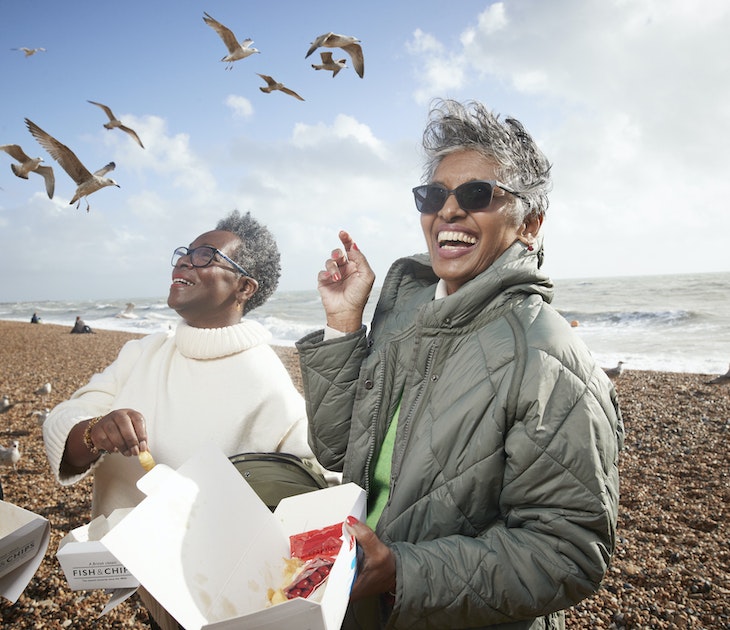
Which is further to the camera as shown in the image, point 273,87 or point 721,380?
point 721,380

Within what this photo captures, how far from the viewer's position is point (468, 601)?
1.37 meters

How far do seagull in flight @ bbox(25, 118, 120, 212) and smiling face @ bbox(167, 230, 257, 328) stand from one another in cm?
112

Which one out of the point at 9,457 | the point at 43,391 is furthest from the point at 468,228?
the point at 43,391

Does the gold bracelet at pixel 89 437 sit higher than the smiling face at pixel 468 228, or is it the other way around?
the smiling face at pixel 468 228

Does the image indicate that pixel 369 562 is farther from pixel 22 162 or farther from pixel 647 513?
pixel 647 513

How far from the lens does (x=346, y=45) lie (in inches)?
153

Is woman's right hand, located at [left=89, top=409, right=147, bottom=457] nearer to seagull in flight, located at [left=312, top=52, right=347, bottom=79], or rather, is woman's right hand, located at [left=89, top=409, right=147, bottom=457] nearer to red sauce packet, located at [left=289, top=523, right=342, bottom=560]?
red sauce packet, located at [left=289, top=523, right=342, bottom=560]

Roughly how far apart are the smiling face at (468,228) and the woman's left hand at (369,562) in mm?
893

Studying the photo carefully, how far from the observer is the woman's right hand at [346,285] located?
1952 mm

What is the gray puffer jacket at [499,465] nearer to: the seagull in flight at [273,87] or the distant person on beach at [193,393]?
the distant person on beach at [193,393]

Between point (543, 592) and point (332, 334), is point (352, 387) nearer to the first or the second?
point (332, 334)

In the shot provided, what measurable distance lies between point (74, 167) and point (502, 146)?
2.97m

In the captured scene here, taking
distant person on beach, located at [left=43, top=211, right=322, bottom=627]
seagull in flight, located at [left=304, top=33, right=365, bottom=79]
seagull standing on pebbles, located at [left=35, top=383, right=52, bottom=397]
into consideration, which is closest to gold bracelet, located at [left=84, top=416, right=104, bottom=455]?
distant person on beach, located at [left=43, top=211, right=322, bottom=627]

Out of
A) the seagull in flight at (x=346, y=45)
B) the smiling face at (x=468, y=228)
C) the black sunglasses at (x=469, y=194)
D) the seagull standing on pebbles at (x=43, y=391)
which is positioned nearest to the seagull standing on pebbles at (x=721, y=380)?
the seagull in flight at (x=346, y=45)
